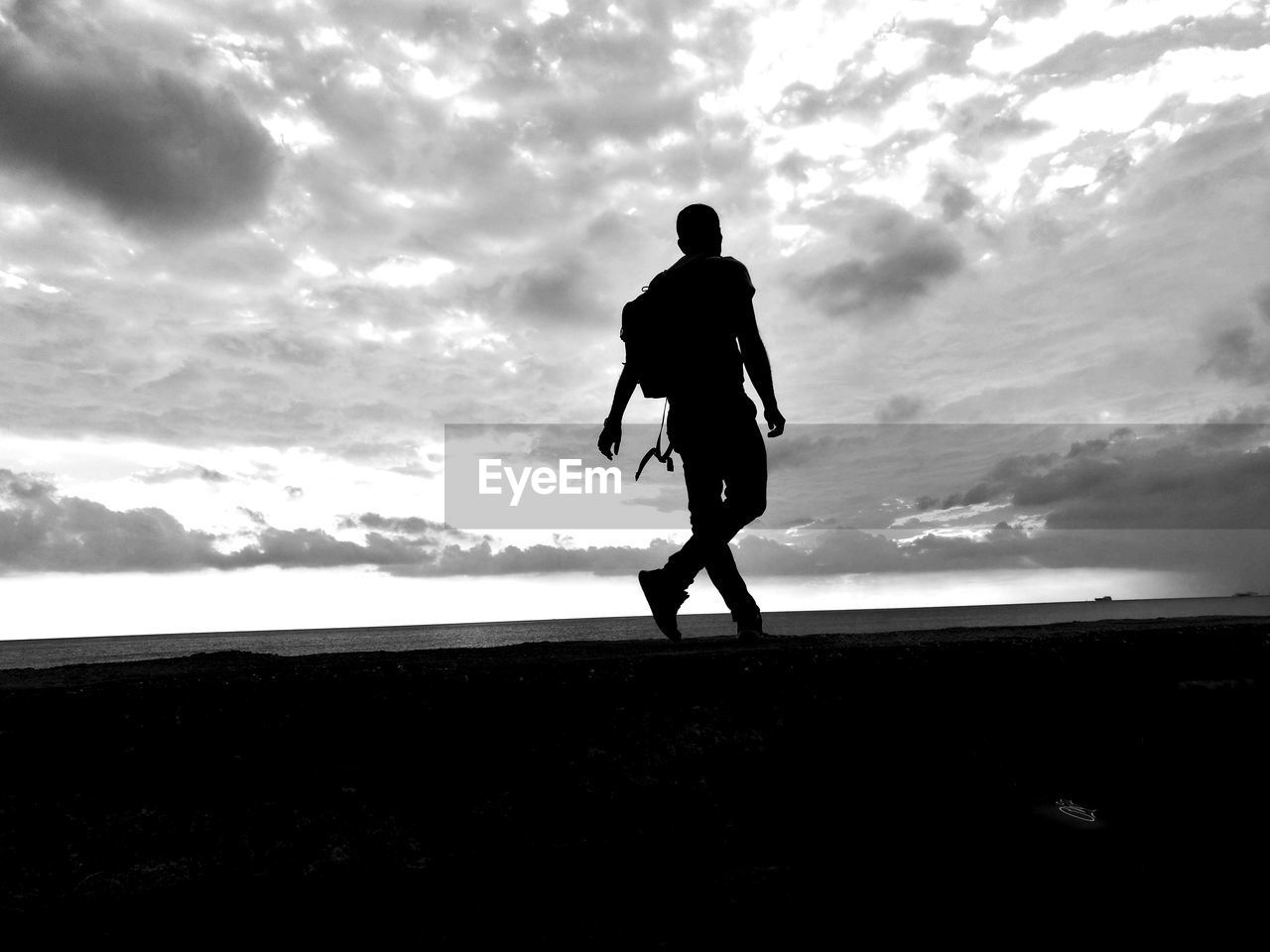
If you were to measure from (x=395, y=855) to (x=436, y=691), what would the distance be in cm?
54

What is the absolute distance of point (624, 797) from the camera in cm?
202

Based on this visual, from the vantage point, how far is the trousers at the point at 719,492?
455 centimetres

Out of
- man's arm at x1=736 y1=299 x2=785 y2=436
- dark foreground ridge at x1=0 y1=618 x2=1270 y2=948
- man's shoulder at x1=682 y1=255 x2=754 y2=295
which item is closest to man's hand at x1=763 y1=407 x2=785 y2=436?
man's arm at x1=736 y1=299 x2=785 y2=436

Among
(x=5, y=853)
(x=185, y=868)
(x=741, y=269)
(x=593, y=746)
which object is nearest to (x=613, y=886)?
(x=593, y=746)

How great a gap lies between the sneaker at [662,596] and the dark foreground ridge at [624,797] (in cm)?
209

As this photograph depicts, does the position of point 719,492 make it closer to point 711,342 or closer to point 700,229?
point 711,342

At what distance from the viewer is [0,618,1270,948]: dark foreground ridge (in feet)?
5.41

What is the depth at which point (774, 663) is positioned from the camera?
255cm

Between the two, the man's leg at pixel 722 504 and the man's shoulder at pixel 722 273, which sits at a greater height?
the man's shoulder at pixel 722 273

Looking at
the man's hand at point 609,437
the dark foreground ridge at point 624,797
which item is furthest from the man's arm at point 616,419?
the dark foreground ridge at point 624,797

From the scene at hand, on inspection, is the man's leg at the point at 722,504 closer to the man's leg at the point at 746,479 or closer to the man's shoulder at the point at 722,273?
the man's leg at the point at 746,479

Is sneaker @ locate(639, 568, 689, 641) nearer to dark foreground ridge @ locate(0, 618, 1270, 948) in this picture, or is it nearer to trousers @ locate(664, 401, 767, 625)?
trousers @ locate(664, 401, 767, 625)

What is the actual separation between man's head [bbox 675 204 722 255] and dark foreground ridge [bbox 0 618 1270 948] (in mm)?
3364

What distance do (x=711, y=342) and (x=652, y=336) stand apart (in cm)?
38
